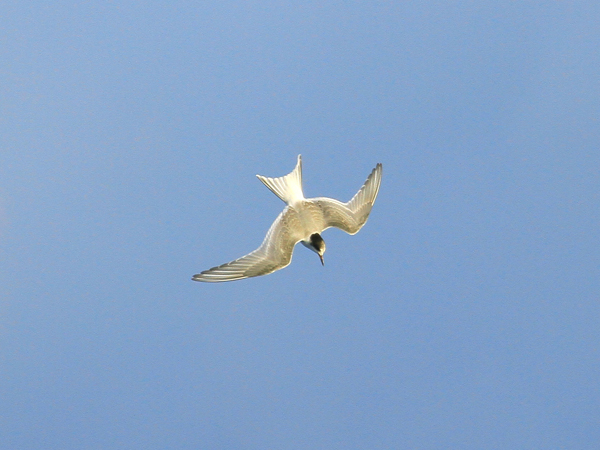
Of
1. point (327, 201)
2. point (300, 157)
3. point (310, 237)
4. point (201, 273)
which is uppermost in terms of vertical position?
point (300, 157)

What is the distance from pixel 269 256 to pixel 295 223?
61.9 inches

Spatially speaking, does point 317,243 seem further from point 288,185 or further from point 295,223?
point 288,185

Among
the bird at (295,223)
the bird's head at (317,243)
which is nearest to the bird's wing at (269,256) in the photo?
the bird at (295,223)

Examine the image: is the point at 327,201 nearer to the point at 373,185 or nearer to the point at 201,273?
the point at 373,185

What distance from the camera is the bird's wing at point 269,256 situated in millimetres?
17984

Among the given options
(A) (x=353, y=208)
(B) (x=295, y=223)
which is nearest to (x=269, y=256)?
(B) (x=295, y=223)

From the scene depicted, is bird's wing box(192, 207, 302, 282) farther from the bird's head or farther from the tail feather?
the tail feather

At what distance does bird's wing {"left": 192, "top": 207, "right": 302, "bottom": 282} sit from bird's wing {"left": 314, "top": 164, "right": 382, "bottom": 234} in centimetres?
142

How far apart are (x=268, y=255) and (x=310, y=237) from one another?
1657 millimetres

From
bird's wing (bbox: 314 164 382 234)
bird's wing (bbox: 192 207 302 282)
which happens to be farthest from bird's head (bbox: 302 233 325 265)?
bird's wing (bbox: 314 164 382 234)

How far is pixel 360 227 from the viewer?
21609 millimetres

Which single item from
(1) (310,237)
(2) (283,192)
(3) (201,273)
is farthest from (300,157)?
(3) (201,273)

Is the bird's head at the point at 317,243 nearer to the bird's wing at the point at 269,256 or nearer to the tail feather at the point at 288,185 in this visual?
the bird's wing at the point at 269,256

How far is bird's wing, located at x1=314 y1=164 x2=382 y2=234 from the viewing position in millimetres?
20984
